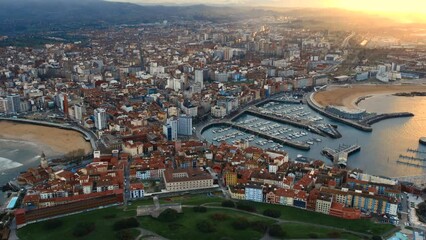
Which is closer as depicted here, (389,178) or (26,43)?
(389,178)

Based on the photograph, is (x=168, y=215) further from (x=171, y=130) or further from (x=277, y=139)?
(x=277, y=139)

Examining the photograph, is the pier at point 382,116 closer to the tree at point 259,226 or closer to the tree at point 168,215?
the tree at point 259,226

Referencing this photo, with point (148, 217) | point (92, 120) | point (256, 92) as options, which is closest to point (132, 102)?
point (92, 120)

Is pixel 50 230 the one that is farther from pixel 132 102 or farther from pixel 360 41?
pixel 360 41

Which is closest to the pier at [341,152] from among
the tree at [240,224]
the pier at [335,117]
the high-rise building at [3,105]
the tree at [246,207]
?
the pier at [335,117]

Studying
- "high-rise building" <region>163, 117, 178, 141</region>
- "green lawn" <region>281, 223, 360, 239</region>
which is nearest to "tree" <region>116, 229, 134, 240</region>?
"green lawn" <region>281, 223, 360, 239</region>

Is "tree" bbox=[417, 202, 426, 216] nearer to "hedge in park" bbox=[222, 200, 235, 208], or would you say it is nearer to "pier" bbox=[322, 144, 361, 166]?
"pier" bbox=[322, 144, 361, 166]
